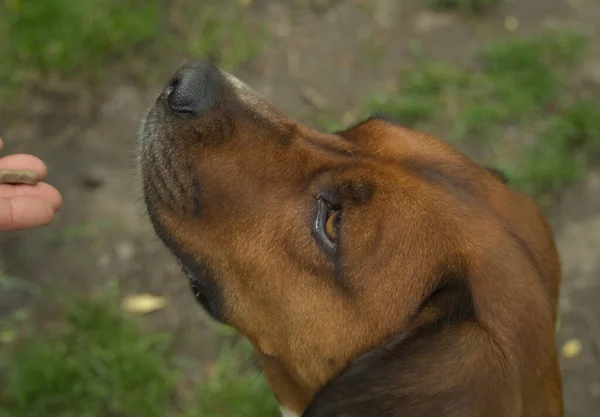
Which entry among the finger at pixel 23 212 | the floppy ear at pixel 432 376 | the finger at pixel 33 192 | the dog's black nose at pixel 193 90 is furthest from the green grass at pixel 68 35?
the floppy ear at pixel 432 376

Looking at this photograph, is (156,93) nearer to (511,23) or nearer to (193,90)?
(193,90)

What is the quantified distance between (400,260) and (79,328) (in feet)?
7.81

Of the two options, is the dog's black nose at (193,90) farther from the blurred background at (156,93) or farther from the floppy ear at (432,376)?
the blurred background at (156,93)

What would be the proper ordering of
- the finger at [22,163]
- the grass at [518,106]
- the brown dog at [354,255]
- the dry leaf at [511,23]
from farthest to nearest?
the dry leaf at [511,23] < the grass at [518,106] < the finger at [22,163] < the brown dog at [354,255]

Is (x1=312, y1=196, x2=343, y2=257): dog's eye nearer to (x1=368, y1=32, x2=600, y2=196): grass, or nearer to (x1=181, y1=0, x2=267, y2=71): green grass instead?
(x1=368, y1=32, x2=600, y2=196): grass

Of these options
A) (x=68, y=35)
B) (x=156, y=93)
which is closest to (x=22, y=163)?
(x=156, y=93)

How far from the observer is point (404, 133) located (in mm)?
2916

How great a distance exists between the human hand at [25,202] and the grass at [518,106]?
2675mm

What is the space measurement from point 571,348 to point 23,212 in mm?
3348

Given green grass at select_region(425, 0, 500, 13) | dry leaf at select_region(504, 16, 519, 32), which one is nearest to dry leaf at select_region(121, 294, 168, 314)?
green grass at select_region(425, 0, 500, 13)

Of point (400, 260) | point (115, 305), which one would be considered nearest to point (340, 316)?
point (400, 260)

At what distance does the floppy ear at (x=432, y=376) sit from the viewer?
7.39 feet

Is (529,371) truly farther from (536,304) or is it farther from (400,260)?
(400,260)

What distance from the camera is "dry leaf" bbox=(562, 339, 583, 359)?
4492 millimetres
